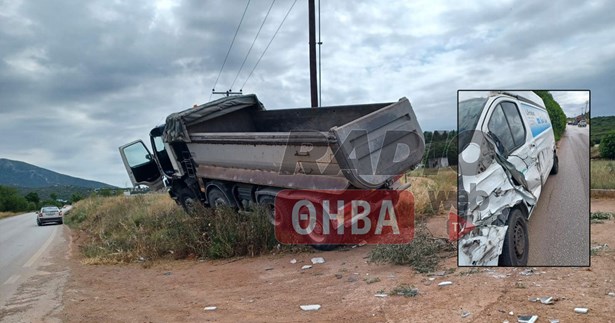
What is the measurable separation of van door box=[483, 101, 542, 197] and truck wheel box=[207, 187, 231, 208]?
820cm

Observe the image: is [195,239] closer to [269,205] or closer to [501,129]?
[269,205]

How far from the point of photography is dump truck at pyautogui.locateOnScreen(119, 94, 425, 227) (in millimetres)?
7594

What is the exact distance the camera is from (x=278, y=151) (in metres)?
8.52

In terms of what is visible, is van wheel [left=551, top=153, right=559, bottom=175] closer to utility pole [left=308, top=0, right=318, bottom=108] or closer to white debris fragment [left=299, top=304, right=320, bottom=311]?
white debris fragment [left=299, top=304, right=320, bottom=311]

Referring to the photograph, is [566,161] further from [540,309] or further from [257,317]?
[257,317]

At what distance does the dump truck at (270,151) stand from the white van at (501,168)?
4164mm

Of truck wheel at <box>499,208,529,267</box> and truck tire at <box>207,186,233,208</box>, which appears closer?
truck wheel at <box>499,208,529,267</box>

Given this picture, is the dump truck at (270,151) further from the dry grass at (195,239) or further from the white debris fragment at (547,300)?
the white debris fragment at (547,300)

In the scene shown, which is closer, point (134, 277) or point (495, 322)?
point (495, 322)

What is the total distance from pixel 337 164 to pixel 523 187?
4451mm

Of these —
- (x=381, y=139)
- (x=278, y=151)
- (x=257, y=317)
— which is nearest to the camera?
(x=257, y=317)

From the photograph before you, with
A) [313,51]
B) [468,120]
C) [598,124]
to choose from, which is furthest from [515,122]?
[313,51]

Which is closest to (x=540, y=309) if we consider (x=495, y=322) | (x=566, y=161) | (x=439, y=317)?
(x=495, y=322)

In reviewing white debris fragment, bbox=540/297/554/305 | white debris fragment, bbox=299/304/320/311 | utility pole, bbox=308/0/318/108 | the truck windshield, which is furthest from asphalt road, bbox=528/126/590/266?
utility pole, bbox=308/0/318/108
